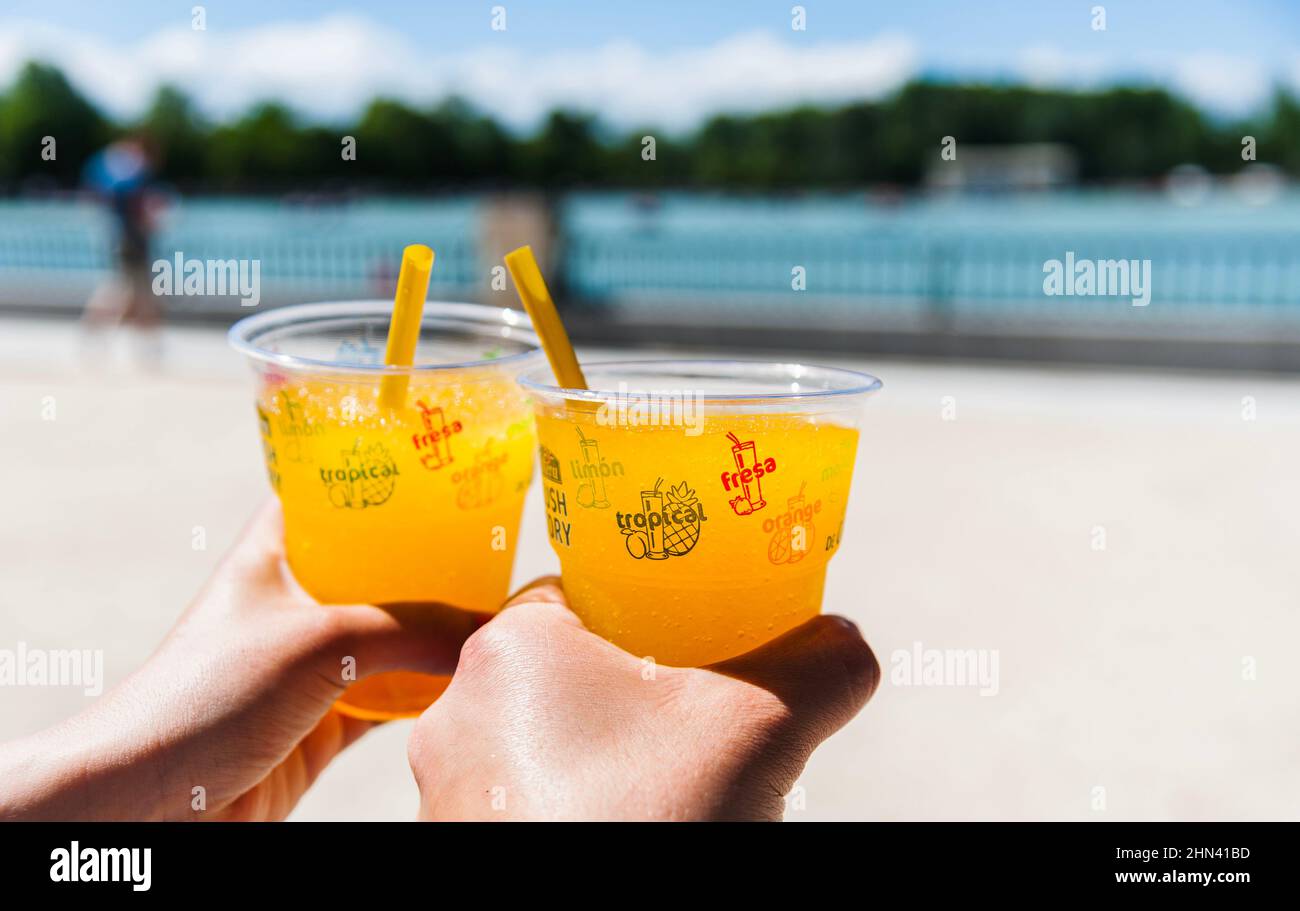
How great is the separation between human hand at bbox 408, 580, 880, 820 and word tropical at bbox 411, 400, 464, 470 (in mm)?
321

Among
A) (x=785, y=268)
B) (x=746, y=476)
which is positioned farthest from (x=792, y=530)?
(x=785, y=268)

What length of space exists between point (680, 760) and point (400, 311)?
2.36 ft

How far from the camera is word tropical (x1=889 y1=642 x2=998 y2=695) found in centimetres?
414

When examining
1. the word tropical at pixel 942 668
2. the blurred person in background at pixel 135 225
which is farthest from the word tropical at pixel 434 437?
the blurred person in background at pixel 135 225

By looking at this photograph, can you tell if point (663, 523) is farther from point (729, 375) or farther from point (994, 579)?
point (994, 579)

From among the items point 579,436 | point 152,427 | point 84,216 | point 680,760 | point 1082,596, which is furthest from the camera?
point 84,216

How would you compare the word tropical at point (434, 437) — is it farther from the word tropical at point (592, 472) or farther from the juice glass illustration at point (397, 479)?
the word tropical at point (592, 472)

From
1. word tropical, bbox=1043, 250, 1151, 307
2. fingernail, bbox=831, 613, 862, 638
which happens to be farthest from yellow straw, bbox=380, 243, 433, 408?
word tropical, bbox=1043, 250, 1151, 307

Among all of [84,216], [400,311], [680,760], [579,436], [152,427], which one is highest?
[84,216]

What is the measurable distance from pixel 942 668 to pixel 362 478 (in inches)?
126

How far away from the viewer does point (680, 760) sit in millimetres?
1065

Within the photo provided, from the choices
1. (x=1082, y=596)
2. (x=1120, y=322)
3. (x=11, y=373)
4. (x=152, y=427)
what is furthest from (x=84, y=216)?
(x=1082, y=596)

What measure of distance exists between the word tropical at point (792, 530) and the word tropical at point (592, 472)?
198 millimetres
